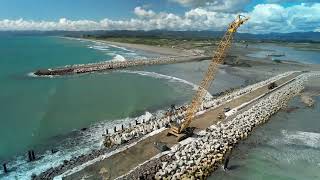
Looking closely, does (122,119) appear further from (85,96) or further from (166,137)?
(85,96)

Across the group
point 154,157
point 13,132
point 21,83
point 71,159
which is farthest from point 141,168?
point 21,83

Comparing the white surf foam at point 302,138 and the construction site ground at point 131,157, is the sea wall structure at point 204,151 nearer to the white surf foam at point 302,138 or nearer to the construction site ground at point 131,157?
the construction site ground at point 131,157

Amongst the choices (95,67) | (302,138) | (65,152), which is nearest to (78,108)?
(65,152)

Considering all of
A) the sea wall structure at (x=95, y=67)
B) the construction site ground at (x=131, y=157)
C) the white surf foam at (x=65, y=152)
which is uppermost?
the construction site ground at (x=131, y=157)

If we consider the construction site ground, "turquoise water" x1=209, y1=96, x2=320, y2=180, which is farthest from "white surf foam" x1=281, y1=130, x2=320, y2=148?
the construction site ground

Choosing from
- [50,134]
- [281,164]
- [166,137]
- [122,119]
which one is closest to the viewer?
[281,164]

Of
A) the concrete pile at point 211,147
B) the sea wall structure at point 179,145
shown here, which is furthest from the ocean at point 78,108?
the sea wall structure at point 179,145
